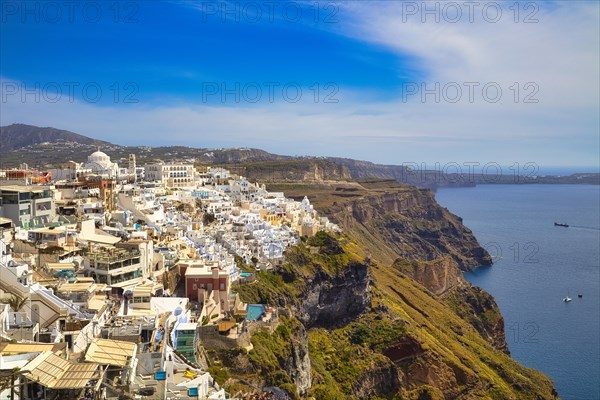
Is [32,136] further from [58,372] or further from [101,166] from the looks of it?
[58,372]

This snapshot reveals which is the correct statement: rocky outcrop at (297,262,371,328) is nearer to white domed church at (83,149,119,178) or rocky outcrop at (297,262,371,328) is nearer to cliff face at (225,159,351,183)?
white domed church at (83,149,119,178)

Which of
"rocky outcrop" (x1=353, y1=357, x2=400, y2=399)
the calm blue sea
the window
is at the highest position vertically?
the window

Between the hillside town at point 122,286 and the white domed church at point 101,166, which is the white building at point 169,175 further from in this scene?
the hillside town at point 122,286

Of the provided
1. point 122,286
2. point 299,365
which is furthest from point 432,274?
point 122,286

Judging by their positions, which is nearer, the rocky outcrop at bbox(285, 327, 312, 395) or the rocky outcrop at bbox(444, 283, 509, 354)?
the rocky outcrop at bbox(285, 327, 312, 395)

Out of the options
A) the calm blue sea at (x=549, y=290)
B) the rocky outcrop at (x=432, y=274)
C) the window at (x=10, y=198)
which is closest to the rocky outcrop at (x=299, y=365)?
the window at (x=10, y=198)

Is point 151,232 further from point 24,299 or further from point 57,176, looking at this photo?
point 57,176

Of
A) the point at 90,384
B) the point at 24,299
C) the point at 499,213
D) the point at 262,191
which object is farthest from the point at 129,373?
the point at 499,213

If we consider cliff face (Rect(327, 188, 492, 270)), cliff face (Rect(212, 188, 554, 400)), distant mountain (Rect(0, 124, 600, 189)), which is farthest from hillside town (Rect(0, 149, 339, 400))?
distant mountain (Rect(0, 124, 600, 189))
